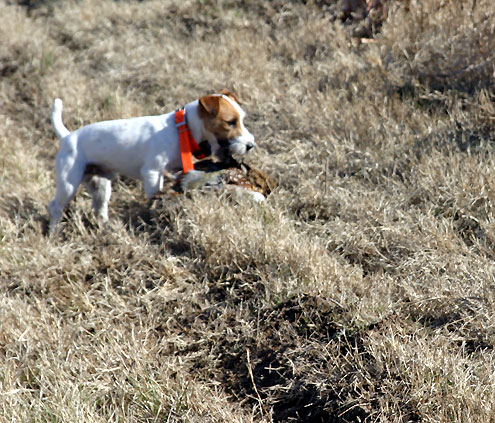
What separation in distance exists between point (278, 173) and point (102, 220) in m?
1.42

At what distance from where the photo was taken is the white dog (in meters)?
4.51

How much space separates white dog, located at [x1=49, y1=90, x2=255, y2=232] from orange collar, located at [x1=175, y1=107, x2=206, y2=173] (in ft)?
0.05

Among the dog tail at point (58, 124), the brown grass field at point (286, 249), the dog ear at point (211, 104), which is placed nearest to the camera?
the brown grass field at point (286, 249)

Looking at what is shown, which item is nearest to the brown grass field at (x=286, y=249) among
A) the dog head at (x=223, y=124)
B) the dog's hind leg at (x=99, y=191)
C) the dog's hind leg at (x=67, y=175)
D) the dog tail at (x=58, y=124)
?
the dog's hind leg at (x=99, y=191)

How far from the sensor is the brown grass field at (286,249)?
2.87 m

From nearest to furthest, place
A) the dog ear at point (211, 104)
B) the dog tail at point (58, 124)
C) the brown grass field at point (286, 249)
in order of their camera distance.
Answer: the brown grass field at point (286, 249) → the dog ear at point (211, 104) → the dog tail at point (58, 124)

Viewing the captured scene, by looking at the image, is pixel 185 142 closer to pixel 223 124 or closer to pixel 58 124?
pixel 223 124

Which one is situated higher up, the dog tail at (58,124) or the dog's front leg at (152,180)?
A: the dog tail at (58,124)

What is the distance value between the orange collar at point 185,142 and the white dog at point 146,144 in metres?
0.02

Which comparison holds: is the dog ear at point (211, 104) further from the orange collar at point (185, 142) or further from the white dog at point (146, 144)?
the orange collar at point (185, 142)

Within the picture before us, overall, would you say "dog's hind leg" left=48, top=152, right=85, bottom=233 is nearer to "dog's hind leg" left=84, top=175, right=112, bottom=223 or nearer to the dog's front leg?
"dog's hind leg" left=84, top=175, right=112, bottom=223

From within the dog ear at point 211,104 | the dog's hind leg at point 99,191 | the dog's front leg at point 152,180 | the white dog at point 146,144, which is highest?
the dog ear at point 211,104

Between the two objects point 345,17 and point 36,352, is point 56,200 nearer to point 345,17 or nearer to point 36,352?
point 36,352

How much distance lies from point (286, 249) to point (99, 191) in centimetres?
179
